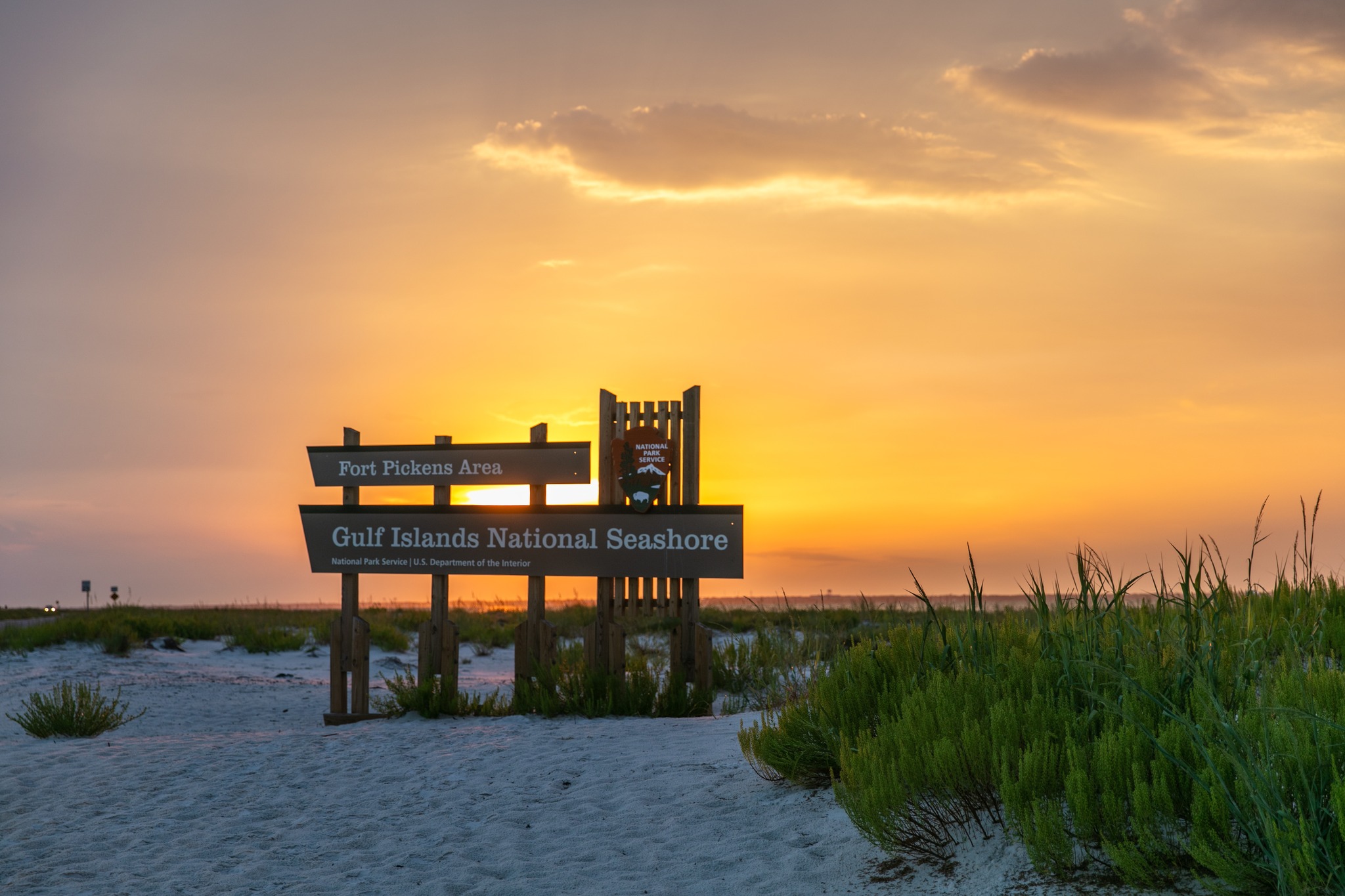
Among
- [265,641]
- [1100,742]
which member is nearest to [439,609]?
[1100,742]

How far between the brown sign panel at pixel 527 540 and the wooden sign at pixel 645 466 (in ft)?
0.63

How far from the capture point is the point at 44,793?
8.10 metres

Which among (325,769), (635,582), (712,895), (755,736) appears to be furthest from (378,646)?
(712,895)

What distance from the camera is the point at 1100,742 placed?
4309mm

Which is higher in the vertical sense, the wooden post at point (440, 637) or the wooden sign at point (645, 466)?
the wooden sign at point (645, 466)

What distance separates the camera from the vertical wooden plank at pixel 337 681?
12.2 meters

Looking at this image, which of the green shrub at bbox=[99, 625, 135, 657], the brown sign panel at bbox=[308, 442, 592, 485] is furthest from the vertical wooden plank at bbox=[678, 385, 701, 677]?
the green shrub at bbox=[99, 625, 135, 657]

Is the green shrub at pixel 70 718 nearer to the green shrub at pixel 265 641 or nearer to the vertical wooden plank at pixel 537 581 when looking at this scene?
the vertical wooden plank at pixel 537 581

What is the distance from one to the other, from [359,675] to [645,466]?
172 inches

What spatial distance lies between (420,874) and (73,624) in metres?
17.8

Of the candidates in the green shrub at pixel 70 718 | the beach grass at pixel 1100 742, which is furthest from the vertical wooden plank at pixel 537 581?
the beach grass at pixel 1100 742

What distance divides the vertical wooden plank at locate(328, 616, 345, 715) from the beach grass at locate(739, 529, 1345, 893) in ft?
23.5

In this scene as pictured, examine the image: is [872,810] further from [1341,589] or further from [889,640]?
[1341,589]

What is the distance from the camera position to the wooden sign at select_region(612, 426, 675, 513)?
37.7ft
